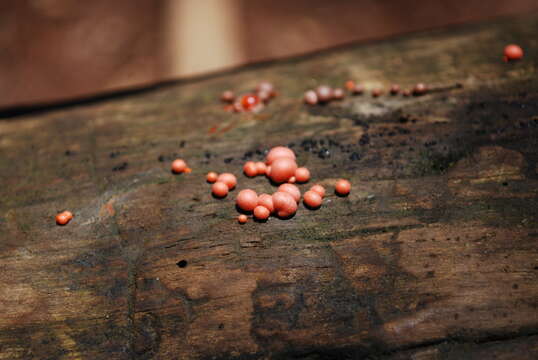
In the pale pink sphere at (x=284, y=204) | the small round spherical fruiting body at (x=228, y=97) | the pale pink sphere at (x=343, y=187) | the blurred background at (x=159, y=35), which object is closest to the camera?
the pale pink sphere at (x=284, y=204)

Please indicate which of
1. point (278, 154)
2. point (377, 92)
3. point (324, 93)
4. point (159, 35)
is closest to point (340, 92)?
point (324, 93)

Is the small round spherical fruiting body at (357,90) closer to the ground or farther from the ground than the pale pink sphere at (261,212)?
farther from the ground

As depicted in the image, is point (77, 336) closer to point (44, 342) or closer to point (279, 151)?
point (44, 342)

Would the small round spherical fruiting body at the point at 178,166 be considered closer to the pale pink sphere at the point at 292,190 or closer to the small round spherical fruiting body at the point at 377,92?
the pale pink sphere at the point at 292,190

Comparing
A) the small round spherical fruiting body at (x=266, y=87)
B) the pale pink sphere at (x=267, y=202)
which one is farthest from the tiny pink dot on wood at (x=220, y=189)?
the small round spherical fruiting body at (x=266, y=87)

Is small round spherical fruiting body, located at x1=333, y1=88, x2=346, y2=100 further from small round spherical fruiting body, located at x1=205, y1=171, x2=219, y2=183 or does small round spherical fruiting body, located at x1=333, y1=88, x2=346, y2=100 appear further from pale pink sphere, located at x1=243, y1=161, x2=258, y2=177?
small round spherical fruiting body, located at x1=205, y1=171, x2=219, y2=183

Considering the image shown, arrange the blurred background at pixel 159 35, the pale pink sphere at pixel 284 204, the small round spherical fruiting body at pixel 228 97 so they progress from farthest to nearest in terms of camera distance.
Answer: the blurred background at pixel 159 35 < the small round spherical fruiting body at pixel 228 97 < the pale pink sphere at pixel 284 204

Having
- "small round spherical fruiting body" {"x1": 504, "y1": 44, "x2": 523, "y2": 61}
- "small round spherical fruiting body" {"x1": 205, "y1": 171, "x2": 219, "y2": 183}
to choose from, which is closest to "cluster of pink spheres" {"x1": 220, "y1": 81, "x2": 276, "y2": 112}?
"small round spherical fruiting body" {"x1": 205, "y1": 171, "x2": 219, "y2": 183}
